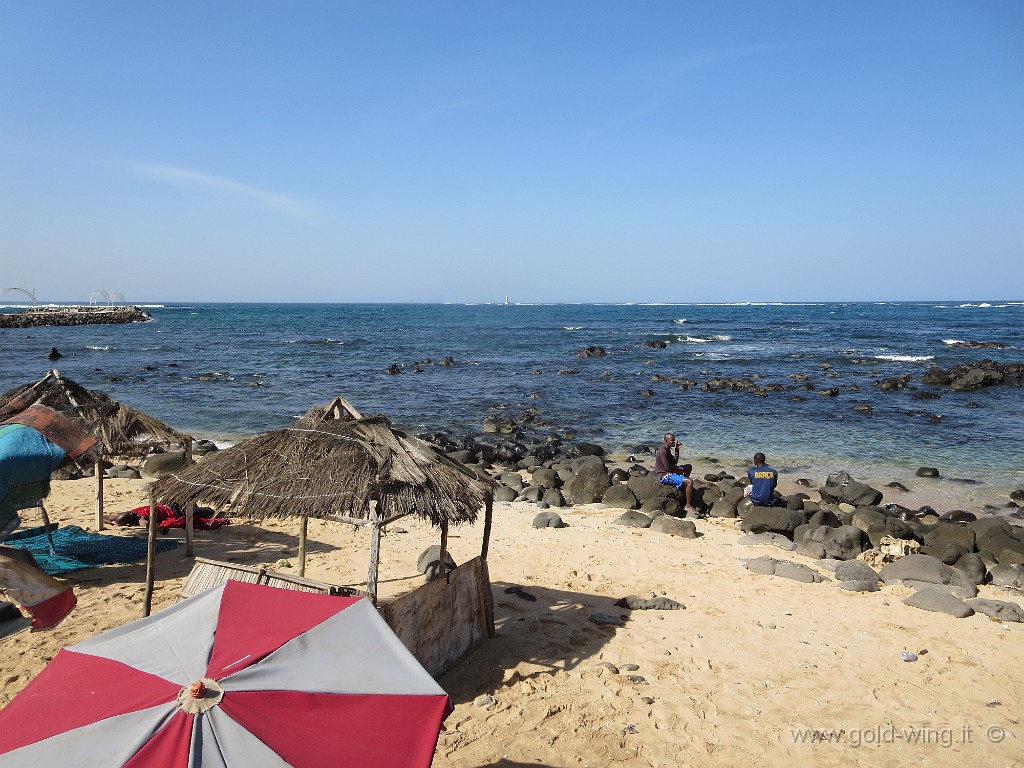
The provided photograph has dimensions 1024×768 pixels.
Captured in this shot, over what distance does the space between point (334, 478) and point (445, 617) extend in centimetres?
180

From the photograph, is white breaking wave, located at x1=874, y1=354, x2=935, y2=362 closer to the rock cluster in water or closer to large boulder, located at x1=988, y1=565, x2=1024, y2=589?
the rock cluster in water

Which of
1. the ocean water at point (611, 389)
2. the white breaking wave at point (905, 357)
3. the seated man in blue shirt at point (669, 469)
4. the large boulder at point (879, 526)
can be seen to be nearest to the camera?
the large boulder at point (879, 526)

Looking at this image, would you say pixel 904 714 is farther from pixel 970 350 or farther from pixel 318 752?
pixel 970 350

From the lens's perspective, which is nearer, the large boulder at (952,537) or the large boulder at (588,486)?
the large boulder at (952,537)

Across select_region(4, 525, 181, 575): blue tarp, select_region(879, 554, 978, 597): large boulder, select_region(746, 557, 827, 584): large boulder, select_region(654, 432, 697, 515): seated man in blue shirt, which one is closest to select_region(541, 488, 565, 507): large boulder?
select_region(654, 432, 697, 515): seated man in blue shirt

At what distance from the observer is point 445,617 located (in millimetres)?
6828

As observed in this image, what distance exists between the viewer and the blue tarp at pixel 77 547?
907 cm

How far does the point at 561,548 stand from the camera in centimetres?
1081

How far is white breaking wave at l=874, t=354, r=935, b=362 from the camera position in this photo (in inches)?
1614

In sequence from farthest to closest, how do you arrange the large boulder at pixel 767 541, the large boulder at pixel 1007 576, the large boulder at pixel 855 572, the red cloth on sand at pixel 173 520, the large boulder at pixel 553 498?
1. the large boulder at pixel 553 498
2. the large boulder at pixel 767 541
3. the red cloth on sand at pixel 173 520
4. the large boulder at pixel 1007 576
5. the large boulder at pixel 855 572

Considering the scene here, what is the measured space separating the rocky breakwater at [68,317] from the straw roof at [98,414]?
69.4 m

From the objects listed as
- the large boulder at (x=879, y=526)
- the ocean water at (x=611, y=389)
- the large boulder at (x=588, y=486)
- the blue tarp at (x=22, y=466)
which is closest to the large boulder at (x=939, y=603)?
the large boulder at (x=879, y=526)

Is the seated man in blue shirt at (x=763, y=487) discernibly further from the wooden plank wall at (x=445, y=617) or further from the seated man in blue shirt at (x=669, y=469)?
the wooden plank wall at (x=445, y=617)

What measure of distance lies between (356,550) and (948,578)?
337 inches
